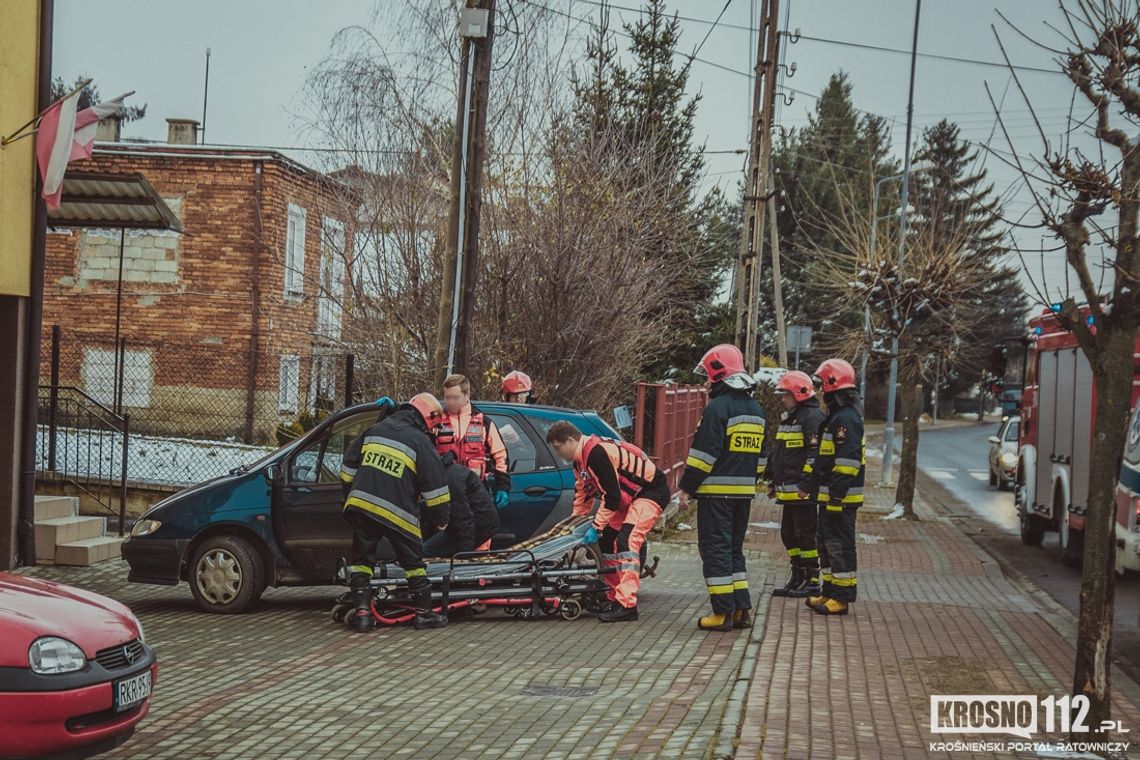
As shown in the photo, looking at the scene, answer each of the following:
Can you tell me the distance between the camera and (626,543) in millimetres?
10883

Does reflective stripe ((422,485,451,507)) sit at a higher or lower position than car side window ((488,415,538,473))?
lower

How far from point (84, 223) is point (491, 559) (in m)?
7.80

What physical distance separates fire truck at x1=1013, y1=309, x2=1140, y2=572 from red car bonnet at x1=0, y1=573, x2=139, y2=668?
10.5m

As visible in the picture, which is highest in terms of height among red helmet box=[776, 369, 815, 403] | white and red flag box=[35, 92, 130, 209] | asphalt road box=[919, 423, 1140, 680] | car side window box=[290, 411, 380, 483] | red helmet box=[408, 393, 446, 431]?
white and red flag box=[35, 92, 130, 209]

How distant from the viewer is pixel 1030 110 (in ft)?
23.2

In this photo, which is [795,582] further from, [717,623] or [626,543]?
[626,543]

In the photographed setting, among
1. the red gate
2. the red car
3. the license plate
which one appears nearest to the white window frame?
the red gate

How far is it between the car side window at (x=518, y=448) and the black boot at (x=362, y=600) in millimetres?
1910

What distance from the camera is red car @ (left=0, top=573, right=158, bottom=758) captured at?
5688mm

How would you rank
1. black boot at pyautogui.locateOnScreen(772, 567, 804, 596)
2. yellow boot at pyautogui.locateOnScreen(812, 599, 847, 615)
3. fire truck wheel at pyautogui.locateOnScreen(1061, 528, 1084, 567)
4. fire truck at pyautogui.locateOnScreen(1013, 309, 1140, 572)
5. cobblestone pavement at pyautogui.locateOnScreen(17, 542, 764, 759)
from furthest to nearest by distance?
fire truck wheel at pyautogui.locateOnScreen(1061, 528, 1084, 567) → fire truck at pyautogui.locateOnScreen(1013, 309, 1140, 572) → black boot at pyautogui.locateOnScreen(772, 567, 804, 596) → yellow boot at pyautogui.locateOnScreen(812, 599, 847, 615) → cobblestone pavement at pyautogui.locateOnScreen(17, 542, 764, 759)

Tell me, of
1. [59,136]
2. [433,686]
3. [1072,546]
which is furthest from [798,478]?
[59,136]

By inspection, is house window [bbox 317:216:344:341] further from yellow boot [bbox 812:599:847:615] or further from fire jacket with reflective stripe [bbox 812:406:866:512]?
yellow boot [bbox 812:599:847:615]

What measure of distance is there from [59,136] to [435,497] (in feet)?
16.4

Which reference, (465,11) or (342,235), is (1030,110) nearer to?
(465,11)
